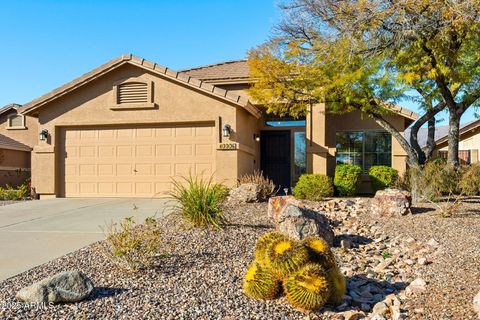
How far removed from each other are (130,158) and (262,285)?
11.0m

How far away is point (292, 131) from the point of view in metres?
16.9

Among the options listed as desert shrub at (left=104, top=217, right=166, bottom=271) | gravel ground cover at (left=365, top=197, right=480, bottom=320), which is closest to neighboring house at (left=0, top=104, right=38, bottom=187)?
desert shrub at (left=104, top=217, right=166, bottom=271)

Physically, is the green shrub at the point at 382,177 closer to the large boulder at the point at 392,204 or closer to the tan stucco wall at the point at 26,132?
the large boulder at the point at 392,204

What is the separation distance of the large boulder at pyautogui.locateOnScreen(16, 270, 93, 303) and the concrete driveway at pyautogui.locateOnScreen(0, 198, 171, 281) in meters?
1.17

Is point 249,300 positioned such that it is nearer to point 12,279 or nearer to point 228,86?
point 12,279

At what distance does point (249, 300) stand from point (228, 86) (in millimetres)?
13115

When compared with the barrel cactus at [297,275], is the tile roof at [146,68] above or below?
above

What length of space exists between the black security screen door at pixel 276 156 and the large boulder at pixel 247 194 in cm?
501

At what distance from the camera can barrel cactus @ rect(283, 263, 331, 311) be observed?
4684 mm

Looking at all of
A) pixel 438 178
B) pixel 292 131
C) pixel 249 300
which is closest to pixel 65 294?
pixel 249 300

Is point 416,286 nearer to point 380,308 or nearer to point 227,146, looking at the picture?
point 380,308

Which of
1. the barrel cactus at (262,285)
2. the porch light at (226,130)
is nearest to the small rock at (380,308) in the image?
the barrel cactus at (262,285)

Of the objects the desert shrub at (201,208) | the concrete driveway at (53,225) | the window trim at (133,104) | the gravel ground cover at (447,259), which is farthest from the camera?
the window trim at (133,104)

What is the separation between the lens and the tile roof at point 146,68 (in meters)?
14.2
